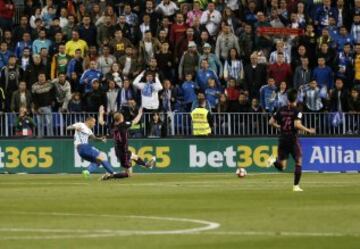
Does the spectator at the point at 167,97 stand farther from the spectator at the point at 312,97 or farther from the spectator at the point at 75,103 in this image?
the spectator at the point at 312,97

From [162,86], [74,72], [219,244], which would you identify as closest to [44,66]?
[74,72]

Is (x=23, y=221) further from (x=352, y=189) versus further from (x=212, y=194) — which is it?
(x=352, y=189)

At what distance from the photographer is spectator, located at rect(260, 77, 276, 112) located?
37.4 metres

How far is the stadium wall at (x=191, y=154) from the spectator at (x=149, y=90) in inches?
50.9

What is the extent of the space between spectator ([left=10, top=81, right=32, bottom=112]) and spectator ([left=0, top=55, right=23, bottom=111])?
0.27 meters

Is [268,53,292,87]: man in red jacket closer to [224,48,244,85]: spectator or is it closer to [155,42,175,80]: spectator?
[224,48,244,85]: spectator

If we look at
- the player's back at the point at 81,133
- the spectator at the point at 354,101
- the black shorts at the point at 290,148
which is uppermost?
the spectator at the point at 354,101

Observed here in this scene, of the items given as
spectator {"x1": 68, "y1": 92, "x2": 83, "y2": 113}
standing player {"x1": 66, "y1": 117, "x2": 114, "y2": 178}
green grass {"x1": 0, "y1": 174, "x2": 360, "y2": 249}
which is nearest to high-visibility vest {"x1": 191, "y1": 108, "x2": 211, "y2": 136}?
spectator {"x1": 68, "y1": 92, "x2": 83, "y2": 113}

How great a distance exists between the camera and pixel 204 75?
37.9 m

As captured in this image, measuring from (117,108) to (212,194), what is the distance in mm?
12985

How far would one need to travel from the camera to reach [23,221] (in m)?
18.9

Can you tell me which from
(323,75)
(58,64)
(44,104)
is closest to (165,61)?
(58,64)

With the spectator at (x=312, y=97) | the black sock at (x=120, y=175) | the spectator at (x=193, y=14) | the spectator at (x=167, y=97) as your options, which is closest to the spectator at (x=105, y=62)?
the spectator at (x=167, y=97)

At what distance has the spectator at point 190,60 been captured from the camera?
38.1 meters
